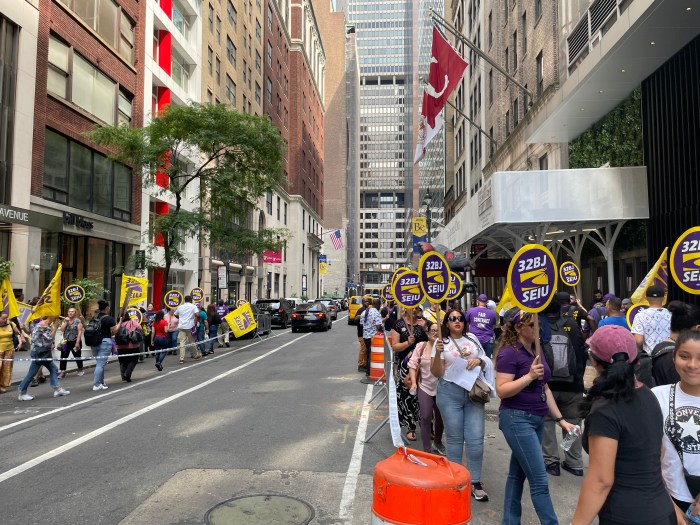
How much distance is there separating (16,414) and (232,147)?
17517 mm

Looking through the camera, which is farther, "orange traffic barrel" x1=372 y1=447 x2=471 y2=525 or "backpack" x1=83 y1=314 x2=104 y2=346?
"backpack" x1=83 y1=314 x2=104 y2=346

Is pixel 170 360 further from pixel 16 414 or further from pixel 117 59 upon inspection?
pixel 117 59

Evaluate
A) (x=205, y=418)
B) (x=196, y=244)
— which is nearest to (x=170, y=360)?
(x=205, y=418)

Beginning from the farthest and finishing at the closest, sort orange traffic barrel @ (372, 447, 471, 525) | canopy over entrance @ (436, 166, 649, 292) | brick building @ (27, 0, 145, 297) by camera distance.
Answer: brick building @ (27, 0, 145, 297) → canopy over entrance @ (436, 166, 649, 292) → orange traffic barrel @ (372, 447, 471, 525)

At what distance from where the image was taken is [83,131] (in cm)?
2175

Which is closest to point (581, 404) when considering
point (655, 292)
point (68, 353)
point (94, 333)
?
point (655, 292)

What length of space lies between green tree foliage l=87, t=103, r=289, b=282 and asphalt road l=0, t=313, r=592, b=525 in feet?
37.2

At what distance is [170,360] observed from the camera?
16.5m

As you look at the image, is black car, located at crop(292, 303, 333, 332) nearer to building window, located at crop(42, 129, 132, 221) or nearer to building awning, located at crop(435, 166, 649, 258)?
building window, located at crop(42, 129, 132, 221)

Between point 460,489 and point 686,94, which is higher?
point 686,94

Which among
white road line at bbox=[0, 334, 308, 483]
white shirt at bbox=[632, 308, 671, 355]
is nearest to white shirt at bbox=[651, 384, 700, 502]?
white shirt at bbox=[632, 308, 671, 355]

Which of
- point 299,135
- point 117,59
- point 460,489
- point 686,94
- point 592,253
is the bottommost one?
point 460,489

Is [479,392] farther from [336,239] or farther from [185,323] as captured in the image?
[336,239]

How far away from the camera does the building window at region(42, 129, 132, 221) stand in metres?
20.3
